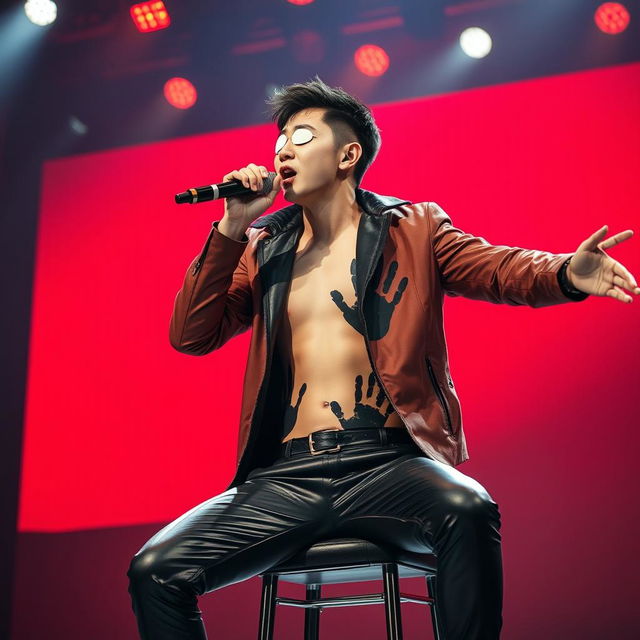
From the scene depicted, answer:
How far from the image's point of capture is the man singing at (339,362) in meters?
1.75

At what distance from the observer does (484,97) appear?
11.4ft

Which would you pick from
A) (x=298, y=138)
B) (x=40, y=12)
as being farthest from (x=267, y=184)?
(x=40, y=12)

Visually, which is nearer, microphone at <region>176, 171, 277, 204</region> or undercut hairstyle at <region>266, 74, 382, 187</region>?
microphone at <region>176, 171, 277, 204</region>

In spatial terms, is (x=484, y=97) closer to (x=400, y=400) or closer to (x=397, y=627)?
(x=400, y=400)

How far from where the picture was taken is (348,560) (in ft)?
6.02

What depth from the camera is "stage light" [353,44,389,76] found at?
12.1 ft

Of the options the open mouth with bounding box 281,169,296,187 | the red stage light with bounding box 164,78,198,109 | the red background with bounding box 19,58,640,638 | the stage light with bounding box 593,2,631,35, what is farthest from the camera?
the red stage light with bounding box 164,78,198,109

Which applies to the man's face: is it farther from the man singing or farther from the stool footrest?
the stool footrest

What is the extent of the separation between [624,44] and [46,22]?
2.62 m

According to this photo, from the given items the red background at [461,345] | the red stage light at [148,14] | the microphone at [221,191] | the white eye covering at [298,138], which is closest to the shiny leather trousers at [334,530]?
the microphone at [221,191]

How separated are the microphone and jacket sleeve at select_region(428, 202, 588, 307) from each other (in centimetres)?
45

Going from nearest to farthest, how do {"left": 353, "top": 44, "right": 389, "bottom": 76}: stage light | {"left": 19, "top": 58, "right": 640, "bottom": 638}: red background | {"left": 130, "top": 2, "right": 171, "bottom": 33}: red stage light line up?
{"left": 19, "top": 58, "right": 640, "bottom": 638}: red background
{"left": 353, "top": 44, "right": 389, "bottom": 76}: stage light
{"left": 130, "top": 2, "right": 171, "bottom": 33}: red stage light

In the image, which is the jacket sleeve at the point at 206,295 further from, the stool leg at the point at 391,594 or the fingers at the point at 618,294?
the fingers at the point at 618,294

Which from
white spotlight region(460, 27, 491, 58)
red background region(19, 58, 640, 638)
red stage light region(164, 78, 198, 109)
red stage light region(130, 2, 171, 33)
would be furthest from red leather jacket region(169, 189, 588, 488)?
red stage light region(130, 2, 171, 33)
